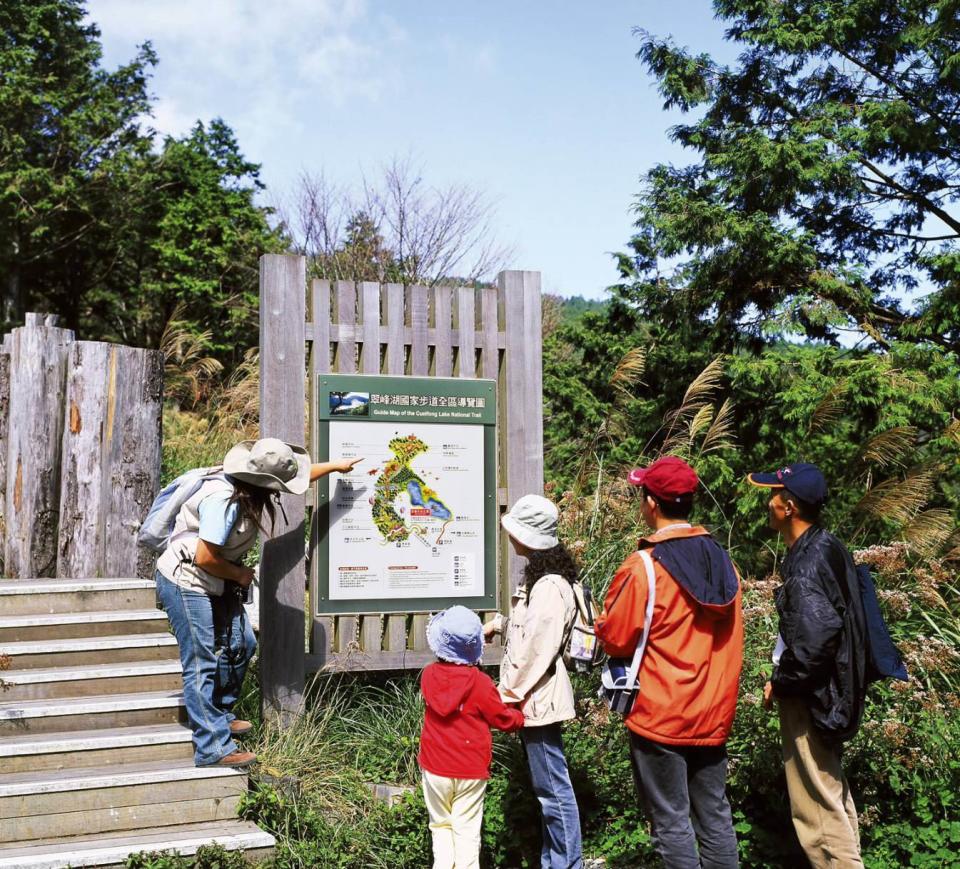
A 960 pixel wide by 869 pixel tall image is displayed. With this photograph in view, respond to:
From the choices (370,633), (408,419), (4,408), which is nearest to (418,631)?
A: (370,633)

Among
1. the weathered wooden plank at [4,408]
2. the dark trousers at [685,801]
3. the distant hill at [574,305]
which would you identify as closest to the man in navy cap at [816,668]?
the dark trousers at [685,801]

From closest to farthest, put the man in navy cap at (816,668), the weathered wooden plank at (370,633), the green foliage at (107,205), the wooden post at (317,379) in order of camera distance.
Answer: the man in navy cap at (816,668)
the wooden post at (317,379)
the weathered wooden plank at (370,633)
the green foliage at (107,205)

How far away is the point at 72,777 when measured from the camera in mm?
4316

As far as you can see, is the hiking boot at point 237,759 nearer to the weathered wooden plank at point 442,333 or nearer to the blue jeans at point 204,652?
the blue jeans at point 204,652

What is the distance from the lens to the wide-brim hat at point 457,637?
410cm

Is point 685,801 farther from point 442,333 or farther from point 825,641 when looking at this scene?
point 442,333

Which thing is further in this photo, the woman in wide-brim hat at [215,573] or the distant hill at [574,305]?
the distant hill at [574,305]

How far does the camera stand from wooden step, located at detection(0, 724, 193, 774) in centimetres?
448

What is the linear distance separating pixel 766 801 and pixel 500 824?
1275mm

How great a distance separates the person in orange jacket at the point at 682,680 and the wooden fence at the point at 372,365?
1914mm

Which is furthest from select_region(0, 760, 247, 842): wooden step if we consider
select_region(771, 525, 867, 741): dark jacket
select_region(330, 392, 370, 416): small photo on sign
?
select_region(771, 525, 867, 741): dark jacket

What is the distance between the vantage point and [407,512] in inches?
208

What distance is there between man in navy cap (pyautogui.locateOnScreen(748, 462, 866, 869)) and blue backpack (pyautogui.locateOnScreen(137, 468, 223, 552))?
2578 mm

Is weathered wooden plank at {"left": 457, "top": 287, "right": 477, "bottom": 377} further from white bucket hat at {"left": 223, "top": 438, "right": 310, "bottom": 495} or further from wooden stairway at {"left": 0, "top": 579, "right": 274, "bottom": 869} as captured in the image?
wooden stairway at {"left": 0, "top": 579, "right": 274, "bottom": 869}
